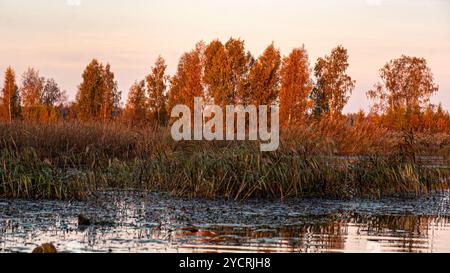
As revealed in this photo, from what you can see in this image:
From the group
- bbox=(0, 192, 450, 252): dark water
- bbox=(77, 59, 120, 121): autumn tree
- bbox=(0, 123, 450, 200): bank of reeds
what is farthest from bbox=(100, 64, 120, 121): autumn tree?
bbox=(0, 192, 450, 252): dark water

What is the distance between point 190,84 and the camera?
1591 inches

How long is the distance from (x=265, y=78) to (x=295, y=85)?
1942 millimetres

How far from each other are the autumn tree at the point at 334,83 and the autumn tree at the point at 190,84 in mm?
7814

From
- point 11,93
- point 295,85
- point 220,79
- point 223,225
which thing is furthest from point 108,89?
point 223,225

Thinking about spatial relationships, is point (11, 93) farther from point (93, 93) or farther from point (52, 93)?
point (52, 93)

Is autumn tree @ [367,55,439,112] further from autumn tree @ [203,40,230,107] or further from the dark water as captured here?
the dark water

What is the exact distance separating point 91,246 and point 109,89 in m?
39.6

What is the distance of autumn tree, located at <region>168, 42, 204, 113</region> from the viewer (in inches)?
1576

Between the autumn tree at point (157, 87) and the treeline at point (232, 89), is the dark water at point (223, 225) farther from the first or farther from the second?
the autumn tree at point (157, 87)

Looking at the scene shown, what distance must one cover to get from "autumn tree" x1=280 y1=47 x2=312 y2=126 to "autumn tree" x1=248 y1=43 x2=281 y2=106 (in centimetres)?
68

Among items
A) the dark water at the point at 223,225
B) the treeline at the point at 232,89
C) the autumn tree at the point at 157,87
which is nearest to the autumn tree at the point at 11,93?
the treeline at the point at 232,89
